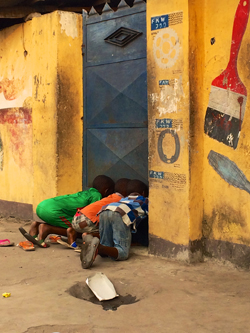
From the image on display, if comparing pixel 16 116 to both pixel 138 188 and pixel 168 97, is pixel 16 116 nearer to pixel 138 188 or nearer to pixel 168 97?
pixel 138 188

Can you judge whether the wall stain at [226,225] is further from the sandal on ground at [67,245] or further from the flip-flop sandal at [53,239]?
the flip-flop sandal at [53,239]

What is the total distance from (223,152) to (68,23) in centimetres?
293

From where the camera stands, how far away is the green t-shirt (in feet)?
16.2

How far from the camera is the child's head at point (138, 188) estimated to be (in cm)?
488

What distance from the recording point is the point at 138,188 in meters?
4.88

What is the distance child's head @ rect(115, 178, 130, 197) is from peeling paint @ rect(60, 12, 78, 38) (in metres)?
2.10

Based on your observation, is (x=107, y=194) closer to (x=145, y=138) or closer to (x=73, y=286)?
(x=145, y=138)

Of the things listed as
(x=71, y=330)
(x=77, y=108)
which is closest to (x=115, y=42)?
(x=77, y=108)

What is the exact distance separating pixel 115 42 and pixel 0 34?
2.40 m

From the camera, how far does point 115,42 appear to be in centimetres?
525

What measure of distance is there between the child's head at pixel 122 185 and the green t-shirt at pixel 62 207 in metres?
0.24

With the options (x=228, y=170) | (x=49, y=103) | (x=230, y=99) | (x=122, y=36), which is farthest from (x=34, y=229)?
(x=230, y=99)

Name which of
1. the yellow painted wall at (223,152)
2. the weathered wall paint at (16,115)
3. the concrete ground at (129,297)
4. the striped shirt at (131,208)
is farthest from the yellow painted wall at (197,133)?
the weathered wall paint at (16,115)

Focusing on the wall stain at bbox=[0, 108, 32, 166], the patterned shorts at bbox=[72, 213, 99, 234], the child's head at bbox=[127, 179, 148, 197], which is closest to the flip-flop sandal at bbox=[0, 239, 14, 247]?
the patterned shorts at bbox=[72, 213, 99, 234]
